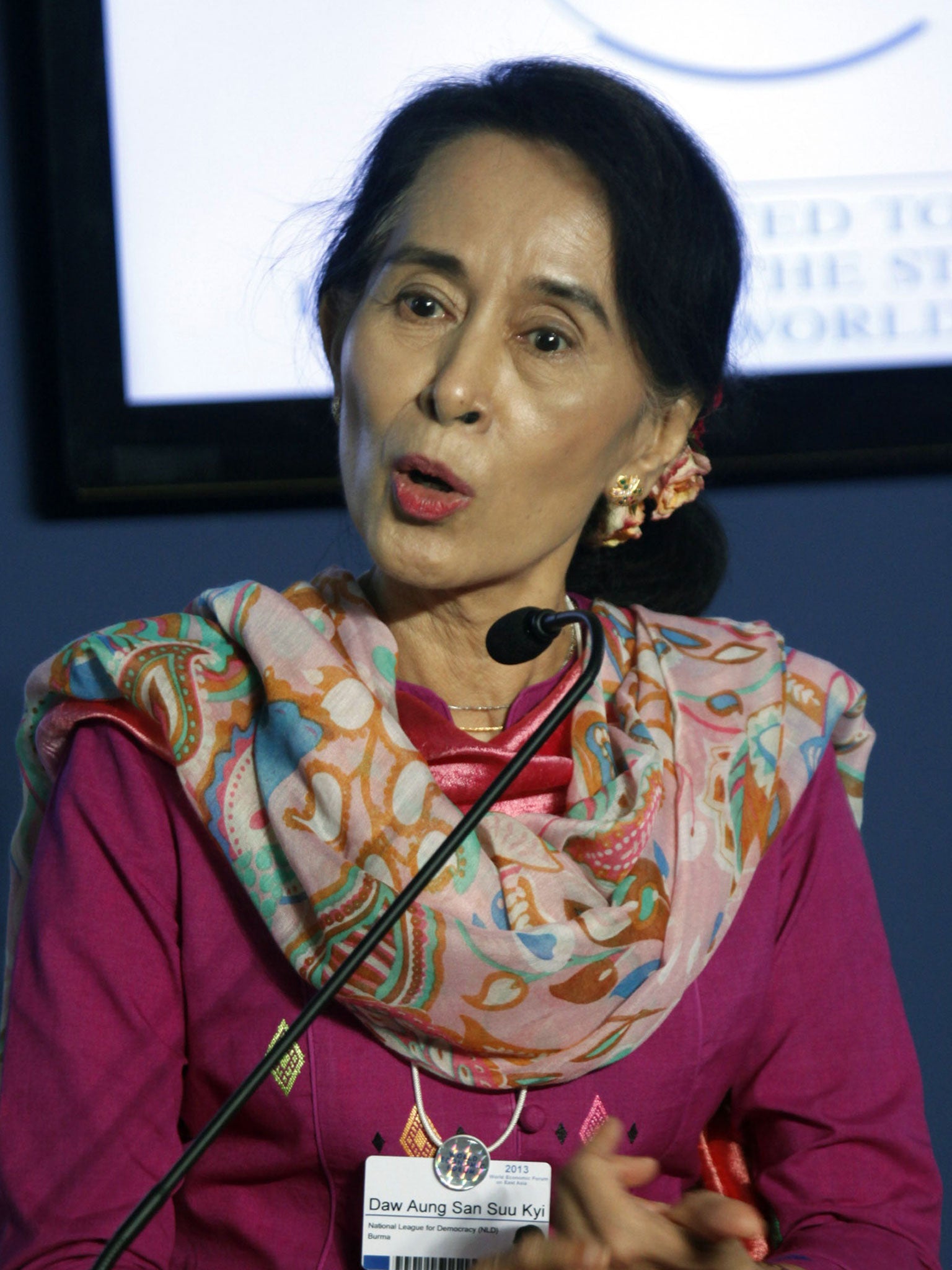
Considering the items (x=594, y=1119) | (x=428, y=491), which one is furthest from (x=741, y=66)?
(x=594, y=1119)

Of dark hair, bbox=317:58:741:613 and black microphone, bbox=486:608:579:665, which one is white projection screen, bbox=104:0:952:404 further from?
black microphone, bbox=486:608:579:665

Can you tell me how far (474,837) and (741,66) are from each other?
100cm

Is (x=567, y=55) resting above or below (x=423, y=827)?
above

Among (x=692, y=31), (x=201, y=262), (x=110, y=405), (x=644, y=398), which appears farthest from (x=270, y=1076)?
(x=692, y=31)

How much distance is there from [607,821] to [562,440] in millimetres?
314

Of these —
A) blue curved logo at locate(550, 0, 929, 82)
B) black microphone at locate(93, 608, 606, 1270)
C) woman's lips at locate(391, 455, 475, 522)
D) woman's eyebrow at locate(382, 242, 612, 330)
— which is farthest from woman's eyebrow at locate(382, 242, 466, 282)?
blue curved logo at locate(550, 0, 929, 82)

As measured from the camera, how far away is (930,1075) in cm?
172

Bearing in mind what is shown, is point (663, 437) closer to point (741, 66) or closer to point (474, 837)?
point (474, 837)

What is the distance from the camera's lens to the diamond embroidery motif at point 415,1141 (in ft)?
3.49

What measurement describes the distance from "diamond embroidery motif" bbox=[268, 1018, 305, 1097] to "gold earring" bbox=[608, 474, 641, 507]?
1.83 ft

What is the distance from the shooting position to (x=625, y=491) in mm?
1313

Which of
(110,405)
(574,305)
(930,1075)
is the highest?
(574,305)

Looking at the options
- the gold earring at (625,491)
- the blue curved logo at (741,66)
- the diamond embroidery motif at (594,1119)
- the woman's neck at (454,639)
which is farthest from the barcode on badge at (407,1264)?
the blue curved logo at (741,66)

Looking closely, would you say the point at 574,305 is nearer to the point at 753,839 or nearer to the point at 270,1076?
the point at 753,839
